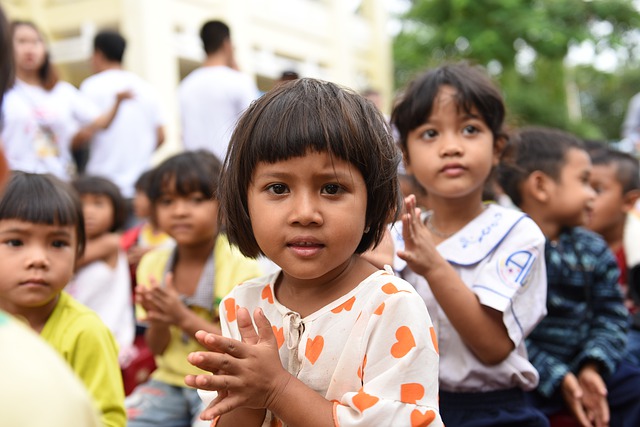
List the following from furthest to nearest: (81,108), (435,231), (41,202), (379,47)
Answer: (379,47) < (81,108) < (435,231) < (41,202)

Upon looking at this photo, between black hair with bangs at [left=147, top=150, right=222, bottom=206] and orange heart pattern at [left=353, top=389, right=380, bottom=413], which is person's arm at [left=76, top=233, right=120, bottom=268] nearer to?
black hair with bangs at [left=147, top=150, right=222, bottom=206]

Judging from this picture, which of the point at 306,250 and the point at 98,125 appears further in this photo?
the point at 98,125

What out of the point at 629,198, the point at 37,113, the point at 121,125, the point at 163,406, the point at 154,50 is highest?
the point at 154,50

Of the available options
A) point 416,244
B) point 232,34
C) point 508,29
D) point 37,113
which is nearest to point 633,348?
point 416,244

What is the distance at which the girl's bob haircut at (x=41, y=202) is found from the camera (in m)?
2.33

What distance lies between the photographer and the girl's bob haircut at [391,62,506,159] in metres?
2.43

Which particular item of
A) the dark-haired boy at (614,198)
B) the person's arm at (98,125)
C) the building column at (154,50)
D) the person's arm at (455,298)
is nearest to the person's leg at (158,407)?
the person's arm at (455,298)

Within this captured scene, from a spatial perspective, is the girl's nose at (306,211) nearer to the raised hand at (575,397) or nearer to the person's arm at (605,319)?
the raised hand at (575,397)

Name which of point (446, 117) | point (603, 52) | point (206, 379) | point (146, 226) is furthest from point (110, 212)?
point (603, 52)

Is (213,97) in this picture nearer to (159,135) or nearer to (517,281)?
(159,135)

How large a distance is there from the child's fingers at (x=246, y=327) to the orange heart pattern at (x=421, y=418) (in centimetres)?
36

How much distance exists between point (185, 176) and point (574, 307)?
165 centimetres

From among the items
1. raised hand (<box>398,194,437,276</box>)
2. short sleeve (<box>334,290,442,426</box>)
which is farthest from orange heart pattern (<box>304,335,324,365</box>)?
raised hand (<box>398,194,437,276</box>)

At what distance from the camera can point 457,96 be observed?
2.43 metres
